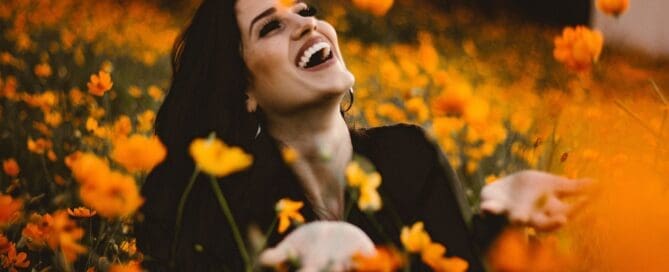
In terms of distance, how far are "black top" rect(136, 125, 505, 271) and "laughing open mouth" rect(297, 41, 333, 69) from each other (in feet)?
0.44

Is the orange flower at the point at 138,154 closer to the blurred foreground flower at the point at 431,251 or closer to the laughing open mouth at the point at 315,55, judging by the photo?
the blurred foreground flower at the point at 431,251

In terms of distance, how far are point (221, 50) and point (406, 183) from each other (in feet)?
1.12

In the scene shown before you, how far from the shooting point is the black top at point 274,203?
0.97 metres

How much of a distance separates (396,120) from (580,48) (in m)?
1.08

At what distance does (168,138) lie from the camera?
116 centimetres

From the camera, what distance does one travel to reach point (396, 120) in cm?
182

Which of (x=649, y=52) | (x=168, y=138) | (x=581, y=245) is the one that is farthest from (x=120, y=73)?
(x=581, y=245)

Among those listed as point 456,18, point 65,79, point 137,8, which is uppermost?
point 65,79

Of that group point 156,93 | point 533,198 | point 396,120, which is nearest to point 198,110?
point 533,198

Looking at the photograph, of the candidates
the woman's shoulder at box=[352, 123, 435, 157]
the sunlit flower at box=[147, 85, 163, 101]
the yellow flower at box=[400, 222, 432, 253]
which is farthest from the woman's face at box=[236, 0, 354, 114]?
the sunlit flower at box=[147, 85, 163, 101]

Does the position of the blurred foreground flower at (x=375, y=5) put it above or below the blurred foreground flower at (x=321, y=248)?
above

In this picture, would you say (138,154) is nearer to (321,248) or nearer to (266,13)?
(321,248)

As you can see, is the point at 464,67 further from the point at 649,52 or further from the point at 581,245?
the point at 581,245

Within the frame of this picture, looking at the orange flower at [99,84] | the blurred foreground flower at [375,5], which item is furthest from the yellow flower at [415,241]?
the orange flower at [99,84]
